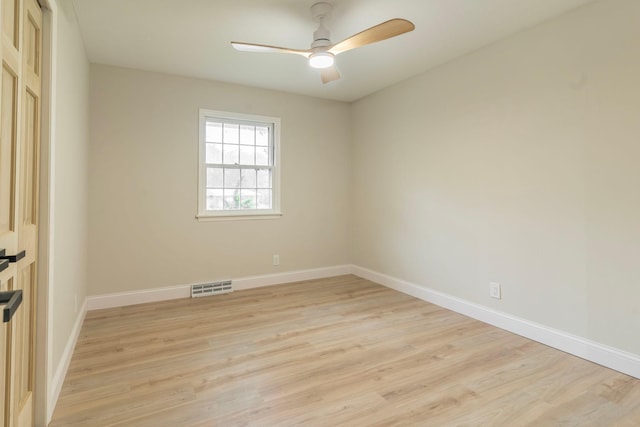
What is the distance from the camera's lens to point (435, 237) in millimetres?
3533

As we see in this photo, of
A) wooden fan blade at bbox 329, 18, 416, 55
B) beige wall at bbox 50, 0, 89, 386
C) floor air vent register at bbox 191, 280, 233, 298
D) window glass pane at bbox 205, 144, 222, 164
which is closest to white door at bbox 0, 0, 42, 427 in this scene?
beige wall at bbox 50, 0, 89, 386

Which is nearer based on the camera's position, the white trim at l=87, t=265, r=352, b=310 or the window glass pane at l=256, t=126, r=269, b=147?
the white trim at l=87, t=265, r=352, b=310

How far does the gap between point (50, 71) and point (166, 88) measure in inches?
85.7

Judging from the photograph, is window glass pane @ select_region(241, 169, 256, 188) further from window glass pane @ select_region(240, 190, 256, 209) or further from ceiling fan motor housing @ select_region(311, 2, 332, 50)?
ceiling fan motor housing @ select_region(311, 2, 332, 50)

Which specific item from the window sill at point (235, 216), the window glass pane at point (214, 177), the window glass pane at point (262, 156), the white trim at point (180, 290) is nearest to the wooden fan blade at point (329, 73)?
the window glass pane at point (262, 156)

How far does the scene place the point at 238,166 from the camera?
13.4 ft

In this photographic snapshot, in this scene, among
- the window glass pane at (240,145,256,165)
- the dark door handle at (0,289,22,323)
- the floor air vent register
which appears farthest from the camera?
the window glass pane at (240,145,256,165)

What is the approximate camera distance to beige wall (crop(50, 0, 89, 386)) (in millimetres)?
1791

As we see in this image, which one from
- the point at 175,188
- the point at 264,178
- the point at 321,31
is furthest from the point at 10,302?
the point at 264,178

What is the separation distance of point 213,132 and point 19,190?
282 centimetres

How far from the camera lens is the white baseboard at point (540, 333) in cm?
215

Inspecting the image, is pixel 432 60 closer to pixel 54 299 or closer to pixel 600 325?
pixel 600 325

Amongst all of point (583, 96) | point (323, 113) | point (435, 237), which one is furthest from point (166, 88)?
point (583, 96)

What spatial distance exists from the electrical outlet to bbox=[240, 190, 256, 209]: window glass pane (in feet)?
9.31
